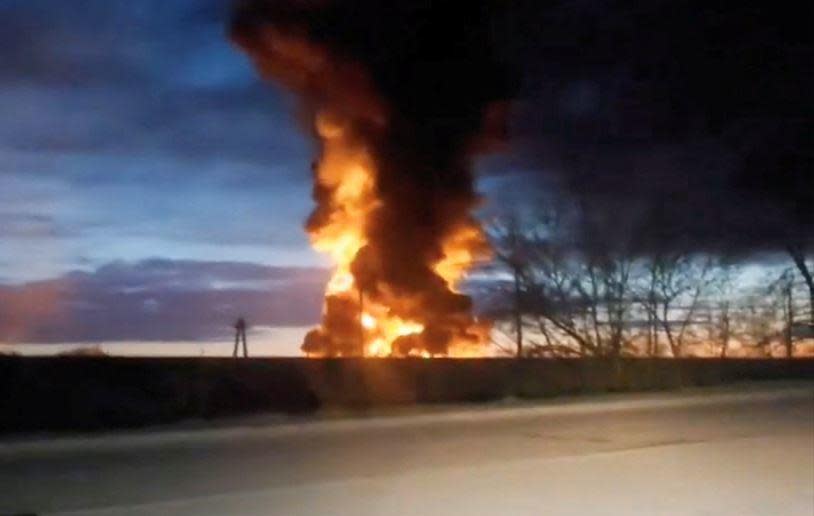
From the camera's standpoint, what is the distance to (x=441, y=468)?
566 inches

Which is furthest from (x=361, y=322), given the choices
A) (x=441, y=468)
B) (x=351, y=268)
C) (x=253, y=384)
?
(x=441, y=468)

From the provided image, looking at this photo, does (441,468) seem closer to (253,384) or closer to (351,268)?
(253,384)

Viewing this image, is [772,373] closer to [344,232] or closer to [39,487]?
[344,232]

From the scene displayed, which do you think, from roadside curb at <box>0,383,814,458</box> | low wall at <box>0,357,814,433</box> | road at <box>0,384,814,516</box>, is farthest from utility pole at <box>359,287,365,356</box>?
road at <box>0,384,814,516</box>

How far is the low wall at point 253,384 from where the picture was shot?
68.0ft

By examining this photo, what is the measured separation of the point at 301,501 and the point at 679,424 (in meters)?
8.73

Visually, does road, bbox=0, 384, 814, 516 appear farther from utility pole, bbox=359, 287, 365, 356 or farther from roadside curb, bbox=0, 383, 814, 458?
utility pole, bbox=359, 287, 365, 356

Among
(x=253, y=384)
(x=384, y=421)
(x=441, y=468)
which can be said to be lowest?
(x=441, y=468)

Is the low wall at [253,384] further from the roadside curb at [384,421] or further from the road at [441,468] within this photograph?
the road at [441,468]

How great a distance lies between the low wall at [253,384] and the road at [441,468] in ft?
7.02

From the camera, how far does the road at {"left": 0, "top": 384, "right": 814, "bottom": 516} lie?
11.9 metres

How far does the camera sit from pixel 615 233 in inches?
1284

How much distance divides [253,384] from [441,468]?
9303 mm

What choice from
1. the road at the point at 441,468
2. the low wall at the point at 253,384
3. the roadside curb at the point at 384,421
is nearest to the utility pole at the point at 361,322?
the low wall at the point at 253,384
